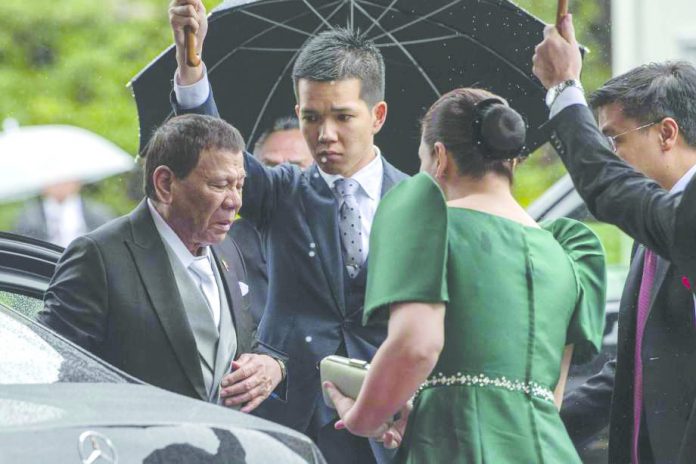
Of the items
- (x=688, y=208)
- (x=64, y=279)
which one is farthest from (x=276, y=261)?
(x=688, y=208)

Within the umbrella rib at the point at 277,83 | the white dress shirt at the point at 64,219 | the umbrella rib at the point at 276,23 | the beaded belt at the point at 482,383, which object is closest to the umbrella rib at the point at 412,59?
the umbrella rib at the point at 277,83

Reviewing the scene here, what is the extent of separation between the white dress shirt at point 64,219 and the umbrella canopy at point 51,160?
0.29 metres

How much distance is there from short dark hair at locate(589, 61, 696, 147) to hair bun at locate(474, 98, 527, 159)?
0.62 metres

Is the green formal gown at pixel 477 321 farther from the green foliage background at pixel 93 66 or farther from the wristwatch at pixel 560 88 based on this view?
the green foliage background at pixel 93 66

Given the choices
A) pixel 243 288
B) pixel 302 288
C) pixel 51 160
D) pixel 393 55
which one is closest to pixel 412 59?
pixel 393 55

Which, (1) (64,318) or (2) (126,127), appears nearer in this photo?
(1) (64,318)

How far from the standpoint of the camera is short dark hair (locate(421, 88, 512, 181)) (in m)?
3.72

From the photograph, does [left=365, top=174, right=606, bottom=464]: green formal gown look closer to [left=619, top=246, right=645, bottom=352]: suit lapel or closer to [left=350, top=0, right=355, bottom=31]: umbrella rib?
[left=619, top=246, right=645, bottom=352]: suit lapel

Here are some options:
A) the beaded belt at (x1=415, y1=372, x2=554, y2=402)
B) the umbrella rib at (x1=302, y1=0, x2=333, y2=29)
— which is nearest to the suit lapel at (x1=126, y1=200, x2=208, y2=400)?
the beaded belt at (x1=415, y1=372, x2=554, y2=402)

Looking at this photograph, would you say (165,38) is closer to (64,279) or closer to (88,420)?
(64,279)

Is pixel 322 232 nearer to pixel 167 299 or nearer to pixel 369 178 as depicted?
pixel 369 178

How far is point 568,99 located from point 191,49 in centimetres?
113

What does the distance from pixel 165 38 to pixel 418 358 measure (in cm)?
1229

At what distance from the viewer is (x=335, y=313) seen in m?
4.68
